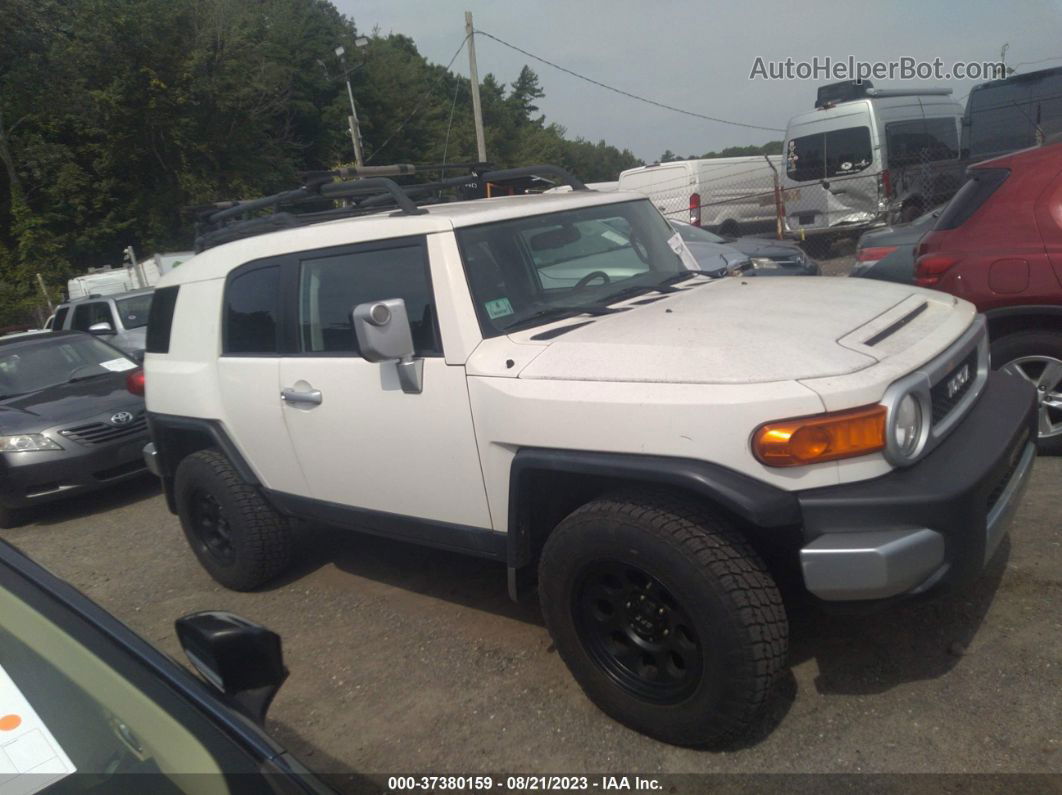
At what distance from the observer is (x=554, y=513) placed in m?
3.16

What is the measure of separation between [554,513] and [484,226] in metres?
1.22

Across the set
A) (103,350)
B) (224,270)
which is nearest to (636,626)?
(224,270)

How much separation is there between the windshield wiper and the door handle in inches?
40.1

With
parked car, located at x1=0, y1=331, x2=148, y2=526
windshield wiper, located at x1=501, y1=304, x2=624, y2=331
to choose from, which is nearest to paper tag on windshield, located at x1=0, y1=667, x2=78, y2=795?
windshield wiper, located at x1=501, y1=304, x2=624, y2=331

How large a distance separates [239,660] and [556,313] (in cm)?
199

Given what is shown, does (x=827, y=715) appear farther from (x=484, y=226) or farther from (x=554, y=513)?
(x=484, y=226)

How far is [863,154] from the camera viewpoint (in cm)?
1438

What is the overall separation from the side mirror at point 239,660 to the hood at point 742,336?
54.2 inches

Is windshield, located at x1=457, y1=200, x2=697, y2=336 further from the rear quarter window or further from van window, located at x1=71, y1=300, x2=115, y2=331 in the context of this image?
van window, located at x1=71, y1=300, x2=115, y2=331

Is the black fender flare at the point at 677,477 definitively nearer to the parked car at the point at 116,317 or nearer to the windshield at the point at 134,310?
the parked car at the point at 116,317

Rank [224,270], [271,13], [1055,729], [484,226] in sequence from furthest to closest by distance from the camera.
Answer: [271,13], [224,270], [484,226], [1055,729]

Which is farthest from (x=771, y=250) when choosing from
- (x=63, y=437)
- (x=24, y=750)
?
(x=24, y=750)

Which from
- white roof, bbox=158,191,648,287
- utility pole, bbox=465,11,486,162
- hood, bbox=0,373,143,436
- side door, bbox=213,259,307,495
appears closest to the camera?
white roof, bbox=158,191,648,287

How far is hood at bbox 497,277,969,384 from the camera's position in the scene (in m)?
2.61
